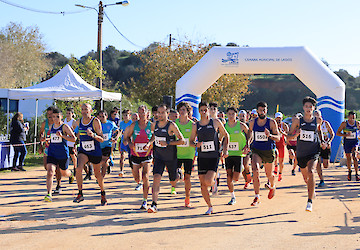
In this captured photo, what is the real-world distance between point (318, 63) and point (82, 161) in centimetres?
1157

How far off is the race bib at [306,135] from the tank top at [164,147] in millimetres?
2258

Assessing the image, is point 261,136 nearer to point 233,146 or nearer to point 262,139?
point 262,139

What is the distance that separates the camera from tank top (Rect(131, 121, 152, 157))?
8.07m

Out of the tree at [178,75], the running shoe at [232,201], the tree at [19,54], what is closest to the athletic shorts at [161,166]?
the running shoe at [232,201]

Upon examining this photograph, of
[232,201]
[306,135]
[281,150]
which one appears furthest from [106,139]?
[306,135]

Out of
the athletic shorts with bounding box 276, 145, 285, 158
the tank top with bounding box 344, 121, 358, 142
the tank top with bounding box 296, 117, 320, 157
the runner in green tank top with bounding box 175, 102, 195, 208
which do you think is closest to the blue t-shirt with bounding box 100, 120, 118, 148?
the runner in green tank top with bounding box 175, 102, 195, 208

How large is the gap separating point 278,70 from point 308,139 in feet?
32.7

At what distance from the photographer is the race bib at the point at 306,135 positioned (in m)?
7.84

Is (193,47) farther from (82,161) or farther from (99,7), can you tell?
(82,161)

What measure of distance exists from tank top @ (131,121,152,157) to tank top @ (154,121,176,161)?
1.07ft

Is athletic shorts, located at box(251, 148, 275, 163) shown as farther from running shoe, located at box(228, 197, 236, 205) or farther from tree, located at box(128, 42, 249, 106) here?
tree, located at box(128, 42, 249, 106)

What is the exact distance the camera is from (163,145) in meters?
7.46

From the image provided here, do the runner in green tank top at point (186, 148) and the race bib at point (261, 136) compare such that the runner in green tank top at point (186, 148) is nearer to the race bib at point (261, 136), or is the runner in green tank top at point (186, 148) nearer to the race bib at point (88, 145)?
the race bib at point (261, 136)

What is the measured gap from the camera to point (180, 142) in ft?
24.5
